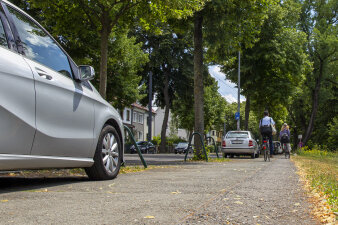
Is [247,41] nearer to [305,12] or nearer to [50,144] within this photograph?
[50,144]

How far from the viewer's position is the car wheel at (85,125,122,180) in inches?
229

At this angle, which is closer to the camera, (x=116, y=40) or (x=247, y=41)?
(x=247, y=41)

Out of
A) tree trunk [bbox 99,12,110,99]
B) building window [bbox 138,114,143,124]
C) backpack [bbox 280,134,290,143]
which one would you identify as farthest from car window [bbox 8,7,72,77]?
building window [bbox 138,114,143,124]

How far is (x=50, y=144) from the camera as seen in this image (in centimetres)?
472

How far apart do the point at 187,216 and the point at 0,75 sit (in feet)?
7.12

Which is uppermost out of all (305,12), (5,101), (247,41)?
(305,12)

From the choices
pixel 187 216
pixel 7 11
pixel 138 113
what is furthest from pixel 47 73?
pixel 138 113

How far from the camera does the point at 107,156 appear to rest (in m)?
6.04

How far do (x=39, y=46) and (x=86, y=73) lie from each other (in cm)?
78

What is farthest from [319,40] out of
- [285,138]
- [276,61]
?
[285,138]

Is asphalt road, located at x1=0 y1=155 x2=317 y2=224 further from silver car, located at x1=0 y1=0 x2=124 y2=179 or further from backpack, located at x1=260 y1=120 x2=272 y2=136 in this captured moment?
backpack, located at x1=260 y1=120 x2=272 y2=136

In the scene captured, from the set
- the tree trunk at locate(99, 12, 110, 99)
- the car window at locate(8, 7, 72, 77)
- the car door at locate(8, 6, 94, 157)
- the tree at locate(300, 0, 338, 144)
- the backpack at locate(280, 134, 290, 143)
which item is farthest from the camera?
the tree at locate(300, 0, 338, 144)

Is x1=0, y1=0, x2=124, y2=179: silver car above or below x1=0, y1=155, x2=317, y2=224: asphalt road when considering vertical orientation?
above

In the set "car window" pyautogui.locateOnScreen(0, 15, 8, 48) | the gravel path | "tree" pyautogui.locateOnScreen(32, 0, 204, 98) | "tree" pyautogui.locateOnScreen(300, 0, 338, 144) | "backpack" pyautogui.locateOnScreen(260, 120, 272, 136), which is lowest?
the gravel path
